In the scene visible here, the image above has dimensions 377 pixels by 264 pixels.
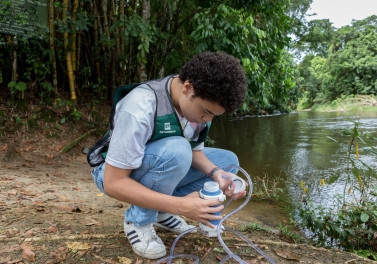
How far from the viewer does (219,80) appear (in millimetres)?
1182

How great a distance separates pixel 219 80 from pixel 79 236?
42.9 inches

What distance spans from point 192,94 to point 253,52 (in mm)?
3309

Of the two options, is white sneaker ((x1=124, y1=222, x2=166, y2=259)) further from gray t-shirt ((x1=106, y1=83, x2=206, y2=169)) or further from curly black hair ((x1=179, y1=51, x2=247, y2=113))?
curly black hair ((x1=179, y1=51, x2=247, y2=113))

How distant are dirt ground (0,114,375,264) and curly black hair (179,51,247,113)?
0.82 metres

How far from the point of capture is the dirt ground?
57.2 inches

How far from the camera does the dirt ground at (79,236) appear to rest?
1.45m

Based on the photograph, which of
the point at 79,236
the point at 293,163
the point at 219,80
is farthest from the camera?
the point at 293,163

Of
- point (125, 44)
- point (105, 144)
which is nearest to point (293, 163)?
point (125, 44)

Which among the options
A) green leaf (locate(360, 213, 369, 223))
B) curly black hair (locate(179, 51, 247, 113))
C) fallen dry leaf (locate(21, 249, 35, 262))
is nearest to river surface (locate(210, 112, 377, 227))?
green leaf (locate(360, 213, 369, 223))

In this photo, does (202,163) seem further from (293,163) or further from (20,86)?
(20,86)

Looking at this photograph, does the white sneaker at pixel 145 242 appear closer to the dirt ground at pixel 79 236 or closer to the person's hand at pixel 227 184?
the dirt ground at pixel 79 236

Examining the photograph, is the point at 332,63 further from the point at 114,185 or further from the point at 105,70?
the point at 114,185

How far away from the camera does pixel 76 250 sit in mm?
1478

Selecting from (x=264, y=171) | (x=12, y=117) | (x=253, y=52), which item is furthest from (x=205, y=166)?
(x=12, y=117)
